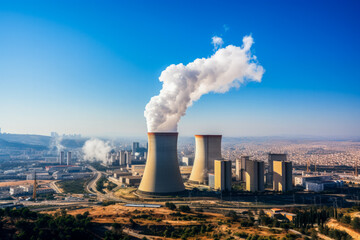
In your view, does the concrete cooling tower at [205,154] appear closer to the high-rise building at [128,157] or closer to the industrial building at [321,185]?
the industrial building at [321,185]

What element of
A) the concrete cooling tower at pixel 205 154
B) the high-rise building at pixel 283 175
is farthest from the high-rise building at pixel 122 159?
the high-rise building at pixel 283 175

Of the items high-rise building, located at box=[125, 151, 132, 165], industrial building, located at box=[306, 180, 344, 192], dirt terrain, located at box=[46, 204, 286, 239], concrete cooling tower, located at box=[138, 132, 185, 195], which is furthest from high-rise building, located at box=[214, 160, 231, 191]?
high-rise building, located at box=[125, 151, 132, 165]

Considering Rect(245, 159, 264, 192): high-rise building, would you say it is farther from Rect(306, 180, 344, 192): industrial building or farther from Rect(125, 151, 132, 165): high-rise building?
Rect(125, 151, 132, 165): high-rise building

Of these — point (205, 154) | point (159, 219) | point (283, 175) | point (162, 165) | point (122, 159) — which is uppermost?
point (205, 154)

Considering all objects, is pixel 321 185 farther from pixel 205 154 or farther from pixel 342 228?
pixel 342 228

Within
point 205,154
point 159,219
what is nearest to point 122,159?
point 205,154

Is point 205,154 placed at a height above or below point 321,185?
above

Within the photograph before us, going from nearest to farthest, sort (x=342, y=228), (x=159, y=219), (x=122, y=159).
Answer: (x=342, y=228), (x=159, y=219), (x=122, y=159)

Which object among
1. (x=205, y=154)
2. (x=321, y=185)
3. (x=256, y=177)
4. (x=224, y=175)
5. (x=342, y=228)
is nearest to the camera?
(x=342, y=228)
